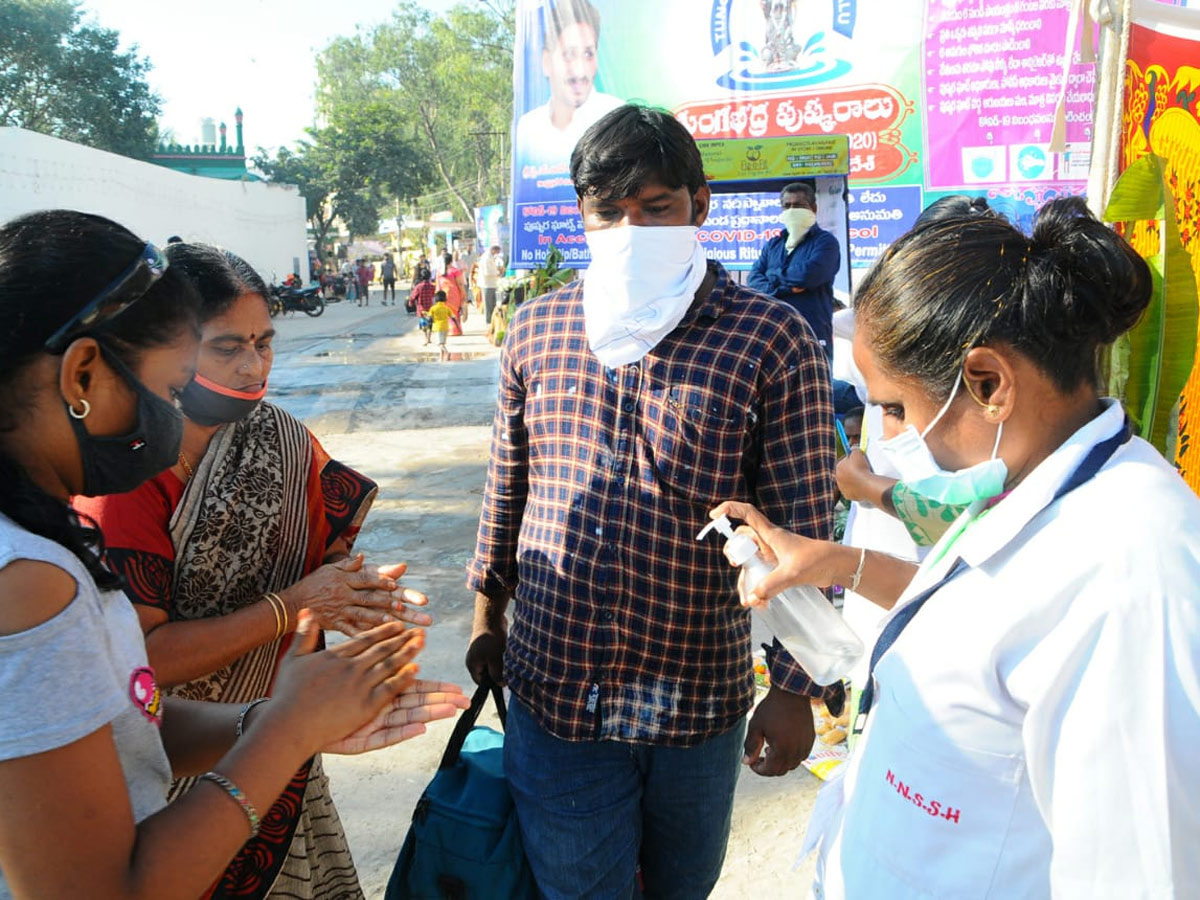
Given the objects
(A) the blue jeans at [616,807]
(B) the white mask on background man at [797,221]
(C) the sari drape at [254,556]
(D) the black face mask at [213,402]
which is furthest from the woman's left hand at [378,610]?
(B) the white mask on background man at [797,221]

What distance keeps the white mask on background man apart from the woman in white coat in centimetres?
380

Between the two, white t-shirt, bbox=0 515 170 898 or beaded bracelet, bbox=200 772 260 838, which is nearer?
white t-shirt, bbox=0 515 170 898

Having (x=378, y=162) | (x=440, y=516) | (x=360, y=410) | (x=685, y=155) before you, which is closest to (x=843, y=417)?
(x=440, y=516)

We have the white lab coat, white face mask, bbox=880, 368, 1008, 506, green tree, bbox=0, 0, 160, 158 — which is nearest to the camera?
the white lab coat

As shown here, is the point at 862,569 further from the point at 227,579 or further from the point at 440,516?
the point at 440,516

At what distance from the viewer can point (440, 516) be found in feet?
20.8

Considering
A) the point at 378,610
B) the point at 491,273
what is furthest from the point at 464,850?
the point at 491,273

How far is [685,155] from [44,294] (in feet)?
4.07

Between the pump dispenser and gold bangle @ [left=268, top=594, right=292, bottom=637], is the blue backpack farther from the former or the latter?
the pump dispenser

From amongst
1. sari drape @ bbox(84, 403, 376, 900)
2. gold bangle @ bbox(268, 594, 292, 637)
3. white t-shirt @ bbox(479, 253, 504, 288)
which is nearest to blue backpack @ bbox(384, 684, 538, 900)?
sari drape @ bbox(84, 403, 376, 900)

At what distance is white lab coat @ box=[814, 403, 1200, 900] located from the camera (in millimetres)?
898

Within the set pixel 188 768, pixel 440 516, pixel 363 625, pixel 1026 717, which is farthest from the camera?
pixel 440 516

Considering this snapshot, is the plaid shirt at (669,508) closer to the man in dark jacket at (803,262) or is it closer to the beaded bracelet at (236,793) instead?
the beaded bracelet at (236,793)

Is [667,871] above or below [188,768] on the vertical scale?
below
